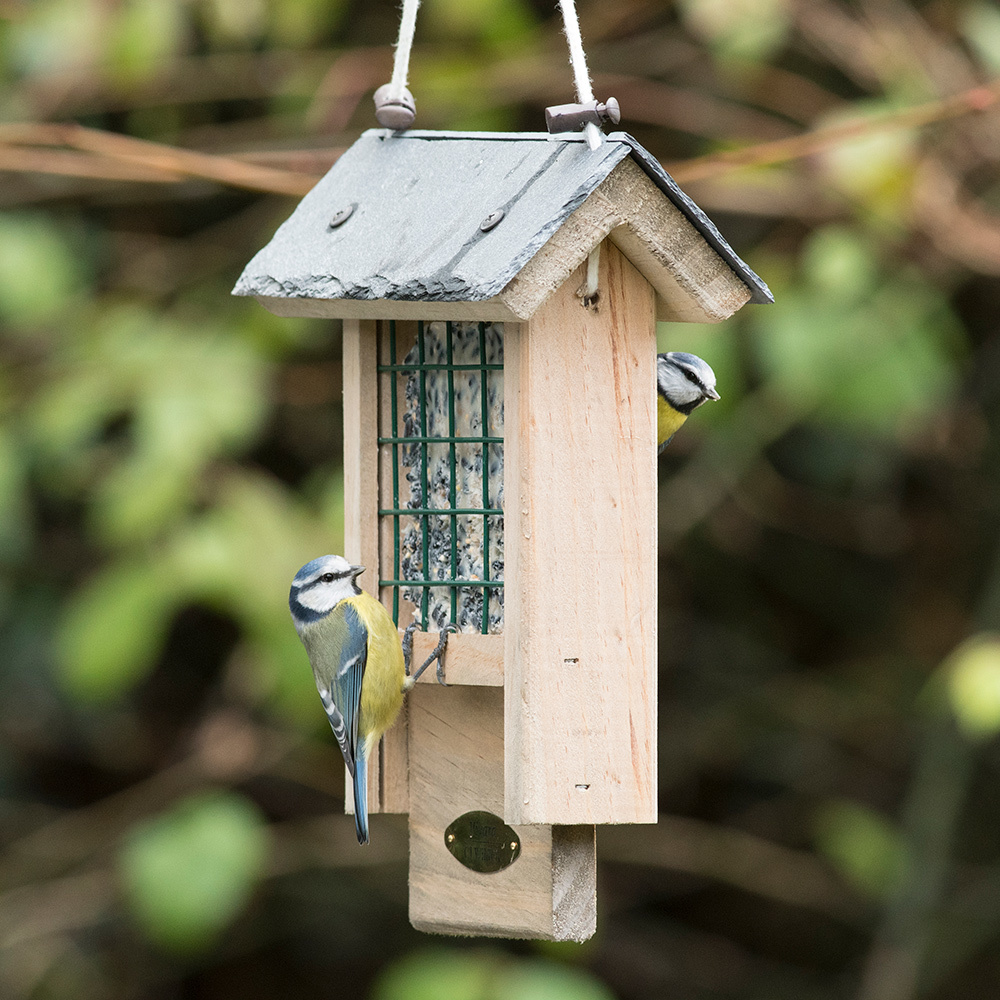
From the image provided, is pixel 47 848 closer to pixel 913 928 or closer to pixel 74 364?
pixel 74 364

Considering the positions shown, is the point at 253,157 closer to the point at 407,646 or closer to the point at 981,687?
the point at 407,646

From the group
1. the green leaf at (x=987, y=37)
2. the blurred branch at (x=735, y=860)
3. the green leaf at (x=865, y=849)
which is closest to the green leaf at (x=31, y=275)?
the green leaf at (x=987, y=37)

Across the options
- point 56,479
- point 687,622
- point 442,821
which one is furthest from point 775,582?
point 442,821

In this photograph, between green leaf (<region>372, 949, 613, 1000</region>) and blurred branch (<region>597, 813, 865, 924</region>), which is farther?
blurred branch (<region>597, 813, 865, 924</region>)

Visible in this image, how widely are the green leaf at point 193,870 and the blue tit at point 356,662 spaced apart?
1.53 metres

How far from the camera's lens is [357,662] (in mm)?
2500

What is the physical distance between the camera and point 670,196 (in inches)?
86.6

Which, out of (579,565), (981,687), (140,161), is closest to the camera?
(579,565)

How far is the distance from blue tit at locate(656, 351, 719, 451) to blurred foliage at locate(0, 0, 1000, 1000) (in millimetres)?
874

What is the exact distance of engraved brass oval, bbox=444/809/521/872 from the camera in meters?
2.42

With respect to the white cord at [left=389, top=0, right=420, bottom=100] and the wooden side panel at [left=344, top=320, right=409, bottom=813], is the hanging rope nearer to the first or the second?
the white cord at [left=389, top=0, right=420, bottom=100]

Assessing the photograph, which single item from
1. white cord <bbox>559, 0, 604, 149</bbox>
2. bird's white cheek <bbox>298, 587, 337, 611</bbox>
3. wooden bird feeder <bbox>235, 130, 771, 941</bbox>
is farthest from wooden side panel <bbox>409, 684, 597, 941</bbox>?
white cord <bbox>559, 0, 604, 149</bbox>

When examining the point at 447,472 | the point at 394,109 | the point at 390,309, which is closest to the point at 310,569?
the point at 447,472

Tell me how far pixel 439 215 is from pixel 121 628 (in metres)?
1.95
